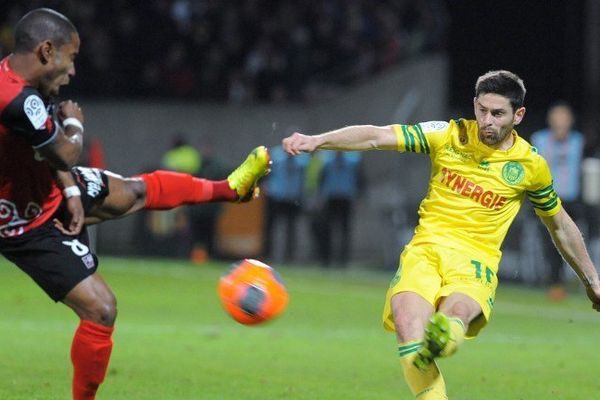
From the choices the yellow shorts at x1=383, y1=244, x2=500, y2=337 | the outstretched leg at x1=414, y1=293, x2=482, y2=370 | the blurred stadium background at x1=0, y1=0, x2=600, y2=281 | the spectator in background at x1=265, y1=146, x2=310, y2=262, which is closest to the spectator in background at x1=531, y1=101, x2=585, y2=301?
the blurred stadium background at x1=0, y1=0, x2=600, y2=281

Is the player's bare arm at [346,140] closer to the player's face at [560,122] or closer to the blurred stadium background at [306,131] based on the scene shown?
the blurred stadium background at [306,131]

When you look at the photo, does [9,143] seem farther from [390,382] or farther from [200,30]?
[200,30]

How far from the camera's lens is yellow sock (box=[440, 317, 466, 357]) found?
6.78m

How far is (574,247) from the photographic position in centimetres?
794

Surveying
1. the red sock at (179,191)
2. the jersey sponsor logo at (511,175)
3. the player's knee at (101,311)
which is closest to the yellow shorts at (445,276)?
the jersey sponsor logo at (511,175)

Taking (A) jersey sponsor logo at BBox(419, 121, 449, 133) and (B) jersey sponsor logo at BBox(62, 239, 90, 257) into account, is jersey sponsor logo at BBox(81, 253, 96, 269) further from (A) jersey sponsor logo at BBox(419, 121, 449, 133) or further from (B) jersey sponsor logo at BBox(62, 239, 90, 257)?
(A) jersey sponsor logo at BBox(419, 121, 449, 133)

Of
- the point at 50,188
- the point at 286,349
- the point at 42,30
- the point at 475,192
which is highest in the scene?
the point at 42,30

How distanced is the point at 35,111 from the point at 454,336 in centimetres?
245

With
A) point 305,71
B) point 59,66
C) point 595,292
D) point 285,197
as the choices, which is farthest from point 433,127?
point 305,71

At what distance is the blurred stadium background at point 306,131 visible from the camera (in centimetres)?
1021

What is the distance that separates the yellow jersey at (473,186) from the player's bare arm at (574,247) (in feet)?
0.30

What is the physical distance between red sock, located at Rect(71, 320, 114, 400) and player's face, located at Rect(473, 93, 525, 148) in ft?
8.03

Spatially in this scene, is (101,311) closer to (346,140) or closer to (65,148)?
(65,148)

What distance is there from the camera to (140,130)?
2695 centimetres
